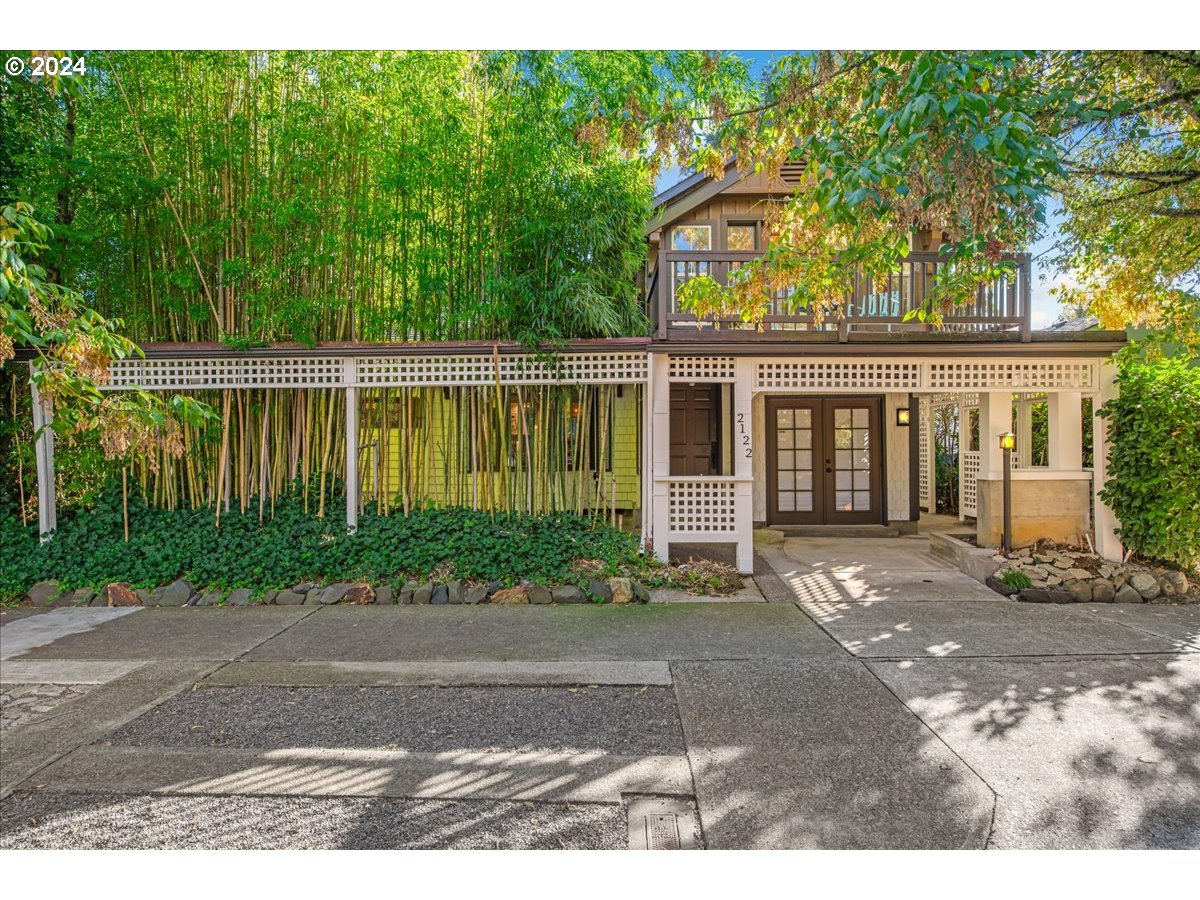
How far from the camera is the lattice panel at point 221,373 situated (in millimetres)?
5910

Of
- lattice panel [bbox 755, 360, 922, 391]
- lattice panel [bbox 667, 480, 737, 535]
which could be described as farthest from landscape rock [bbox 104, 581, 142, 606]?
lattice panel [bbox 755, 360, 922, 391]

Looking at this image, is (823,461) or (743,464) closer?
(743,464)

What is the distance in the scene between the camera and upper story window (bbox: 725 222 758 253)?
773 centimetres

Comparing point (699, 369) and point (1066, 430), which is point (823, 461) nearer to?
point (1066, 430)

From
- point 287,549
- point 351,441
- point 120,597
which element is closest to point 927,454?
point 351,441

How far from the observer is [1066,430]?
20.4ft

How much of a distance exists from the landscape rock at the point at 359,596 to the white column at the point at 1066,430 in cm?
658

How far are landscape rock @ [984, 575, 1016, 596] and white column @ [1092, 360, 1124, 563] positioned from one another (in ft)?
4.36

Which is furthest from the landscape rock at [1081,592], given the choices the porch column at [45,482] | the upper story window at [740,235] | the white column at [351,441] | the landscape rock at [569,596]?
the porch column at [45,482]

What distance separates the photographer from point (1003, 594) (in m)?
5.39

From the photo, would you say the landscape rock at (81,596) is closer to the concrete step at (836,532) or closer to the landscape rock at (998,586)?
the concrete step at (836,532)

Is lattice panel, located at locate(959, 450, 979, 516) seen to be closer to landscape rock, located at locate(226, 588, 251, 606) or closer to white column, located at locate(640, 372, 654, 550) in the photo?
white column, located at locate(640, 372, 654, 550)

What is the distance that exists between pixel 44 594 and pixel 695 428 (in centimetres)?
677

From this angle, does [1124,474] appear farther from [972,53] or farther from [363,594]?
[363,594]
